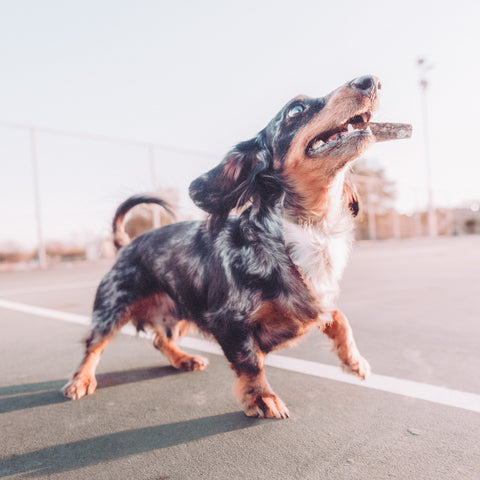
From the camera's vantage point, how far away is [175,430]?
6.79ft

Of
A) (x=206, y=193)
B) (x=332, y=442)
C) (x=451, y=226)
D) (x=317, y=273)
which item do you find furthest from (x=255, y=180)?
(x=451, y=226)

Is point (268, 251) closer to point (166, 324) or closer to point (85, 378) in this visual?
point (166, 324)

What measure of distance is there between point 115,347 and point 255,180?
6.67 feet

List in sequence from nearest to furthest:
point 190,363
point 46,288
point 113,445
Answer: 1. point 113,445
2. point 190,363
3. point 46,288

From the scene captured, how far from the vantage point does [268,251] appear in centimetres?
240

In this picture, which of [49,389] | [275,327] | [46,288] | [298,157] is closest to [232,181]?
[298,157]

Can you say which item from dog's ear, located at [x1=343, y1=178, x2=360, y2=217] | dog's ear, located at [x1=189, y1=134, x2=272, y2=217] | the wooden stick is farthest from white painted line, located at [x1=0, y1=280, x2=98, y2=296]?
the wooden stick

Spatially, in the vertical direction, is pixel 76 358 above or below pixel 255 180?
below

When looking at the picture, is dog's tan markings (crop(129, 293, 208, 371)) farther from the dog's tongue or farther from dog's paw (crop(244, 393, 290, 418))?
the dog's tongue

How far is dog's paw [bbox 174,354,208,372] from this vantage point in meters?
3.05

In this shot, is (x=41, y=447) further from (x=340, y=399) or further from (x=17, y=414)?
(x=340, y=399)

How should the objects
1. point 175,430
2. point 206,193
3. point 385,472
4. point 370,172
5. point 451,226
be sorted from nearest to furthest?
point 385,472, point 175,430, point 206,193, point 451,226, point 370,172

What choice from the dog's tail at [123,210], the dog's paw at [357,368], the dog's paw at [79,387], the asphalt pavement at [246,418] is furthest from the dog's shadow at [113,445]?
the dog's tail at [123,210]

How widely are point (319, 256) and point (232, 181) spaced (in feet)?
2.24
